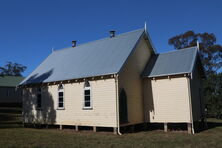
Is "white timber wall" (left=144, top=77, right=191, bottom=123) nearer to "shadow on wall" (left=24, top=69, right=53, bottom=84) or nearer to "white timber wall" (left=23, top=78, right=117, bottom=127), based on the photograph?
A: "white timber wall" (left=23, top=78, right=117, bottom=127)

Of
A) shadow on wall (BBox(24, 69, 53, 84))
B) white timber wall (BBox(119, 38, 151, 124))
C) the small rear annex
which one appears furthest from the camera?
shadow on wall (BBox(24, 69, 53, 84))

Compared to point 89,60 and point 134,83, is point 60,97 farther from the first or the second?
point 134,83

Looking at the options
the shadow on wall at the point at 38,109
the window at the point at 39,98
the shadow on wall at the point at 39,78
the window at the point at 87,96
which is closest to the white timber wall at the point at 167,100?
the window at the point at 87,96

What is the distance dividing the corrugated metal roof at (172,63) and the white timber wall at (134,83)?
2.43 ft

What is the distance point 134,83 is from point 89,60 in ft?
14.6

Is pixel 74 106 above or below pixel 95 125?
above

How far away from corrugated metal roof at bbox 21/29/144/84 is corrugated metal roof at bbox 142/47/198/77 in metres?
2.35

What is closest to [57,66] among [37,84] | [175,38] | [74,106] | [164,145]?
[37,84]

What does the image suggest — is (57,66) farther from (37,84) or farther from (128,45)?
(128,45)

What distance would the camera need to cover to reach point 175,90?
1576 cm

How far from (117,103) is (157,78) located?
3768mm

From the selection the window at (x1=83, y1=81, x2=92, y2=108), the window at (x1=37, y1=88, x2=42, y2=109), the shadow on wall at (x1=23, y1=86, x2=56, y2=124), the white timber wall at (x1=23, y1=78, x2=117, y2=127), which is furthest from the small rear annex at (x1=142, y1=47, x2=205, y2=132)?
the window at (x1=37, y1=88, x2=42, y2=109)

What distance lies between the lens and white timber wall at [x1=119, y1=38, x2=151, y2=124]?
1611cm

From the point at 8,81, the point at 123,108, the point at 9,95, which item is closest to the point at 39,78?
the point at 123,108
